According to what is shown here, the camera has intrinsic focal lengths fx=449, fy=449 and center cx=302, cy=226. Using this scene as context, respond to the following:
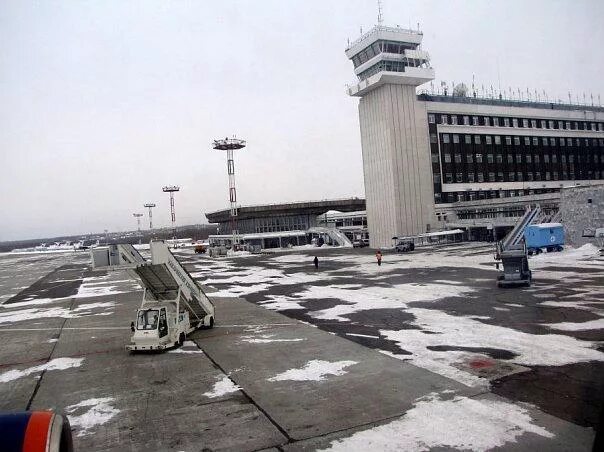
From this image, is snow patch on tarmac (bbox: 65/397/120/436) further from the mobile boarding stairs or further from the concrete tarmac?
the mobile boarding stairs

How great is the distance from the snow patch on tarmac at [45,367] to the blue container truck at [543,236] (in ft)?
161

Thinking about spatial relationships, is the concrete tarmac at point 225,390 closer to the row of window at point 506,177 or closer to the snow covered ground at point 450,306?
the snow covered ground at point 450,306

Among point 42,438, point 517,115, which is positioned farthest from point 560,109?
point 42,438

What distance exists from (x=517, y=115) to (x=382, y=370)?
104 m

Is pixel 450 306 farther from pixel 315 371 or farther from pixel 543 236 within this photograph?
pixel 543 236

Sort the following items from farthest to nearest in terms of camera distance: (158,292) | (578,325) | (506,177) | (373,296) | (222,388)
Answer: (506,177)
(373,296)
(158,292)
(578,325)
(222,388)

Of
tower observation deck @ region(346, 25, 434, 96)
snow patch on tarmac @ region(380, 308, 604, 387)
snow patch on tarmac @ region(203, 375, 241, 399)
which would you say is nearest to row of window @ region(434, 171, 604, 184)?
tower observation deck @ region(346, 25, 434, 96)

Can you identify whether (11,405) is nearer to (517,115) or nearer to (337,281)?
(337,281)

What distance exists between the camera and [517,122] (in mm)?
103875

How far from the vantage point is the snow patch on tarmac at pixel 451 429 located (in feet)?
33.4

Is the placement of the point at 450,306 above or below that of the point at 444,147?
below

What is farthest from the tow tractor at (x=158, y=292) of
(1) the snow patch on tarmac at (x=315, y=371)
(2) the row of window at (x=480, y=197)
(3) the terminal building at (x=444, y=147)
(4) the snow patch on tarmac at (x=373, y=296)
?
(2) the row of window at (x=480, y=197)

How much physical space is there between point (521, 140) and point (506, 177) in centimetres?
993

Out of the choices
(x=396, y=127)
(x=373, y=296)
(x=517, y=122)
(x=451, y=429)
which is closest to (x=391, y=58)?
(x=396, y=127)
